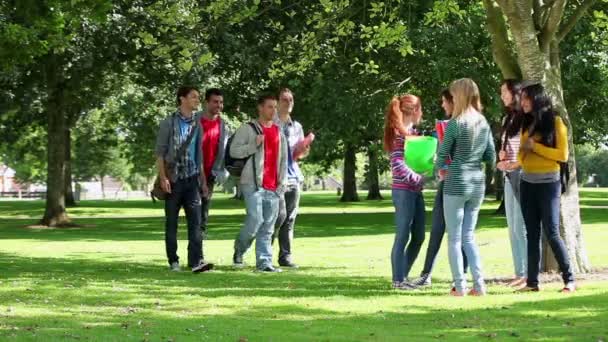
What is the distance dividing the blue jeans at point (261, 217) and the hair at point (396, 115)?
2.41 meters

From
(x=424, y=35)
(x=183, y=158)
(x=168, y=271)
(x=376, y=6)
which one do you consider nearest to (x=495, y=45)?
(x=376, y=6)

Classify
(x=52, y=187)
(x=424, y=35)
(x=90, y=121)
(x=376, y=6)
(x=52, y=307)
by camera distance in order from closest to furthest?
(x=52, y=307) → (x=376, y=6) → (x=424, y=35) → (x=52, y=187) → (x=90, y=121)

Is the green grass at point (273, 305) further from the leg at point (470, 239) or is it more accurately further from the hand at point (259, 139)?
the hand at point (259, 139)

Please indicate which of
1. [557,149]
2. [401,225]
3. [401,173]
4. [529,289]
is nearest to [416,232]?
[401,225]

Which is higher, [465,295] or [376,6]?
[376,6]

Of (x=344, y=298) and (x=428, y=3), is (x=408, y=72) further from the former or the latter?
(x=344, y=298)

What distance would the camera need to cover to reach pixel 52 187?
3134cm

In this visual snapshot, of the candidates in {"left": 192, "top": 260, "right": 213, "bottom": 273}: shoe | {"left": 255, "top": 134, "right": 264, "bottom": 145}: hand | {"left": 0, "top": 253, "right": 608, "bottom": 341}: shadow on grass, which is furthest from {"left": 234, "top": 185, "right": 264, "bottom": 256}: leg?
{"left": 0, "top": 253, "right": 608, "bottom": 341}: shadow on grass

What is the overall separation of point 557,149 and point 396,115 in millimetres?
1611

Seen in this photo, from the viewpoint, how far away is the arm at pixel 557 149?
9.41 metres

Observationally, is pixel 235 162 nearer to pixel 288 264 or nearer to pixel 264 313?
pixel 288 264

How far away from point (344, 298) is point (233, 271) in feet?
10.2

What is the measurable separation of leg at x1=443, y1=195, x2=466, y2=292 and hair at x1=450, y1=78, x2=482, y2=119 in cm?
80

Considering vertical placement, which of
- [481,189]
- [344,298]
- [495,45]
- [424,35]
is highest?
[424,35]
